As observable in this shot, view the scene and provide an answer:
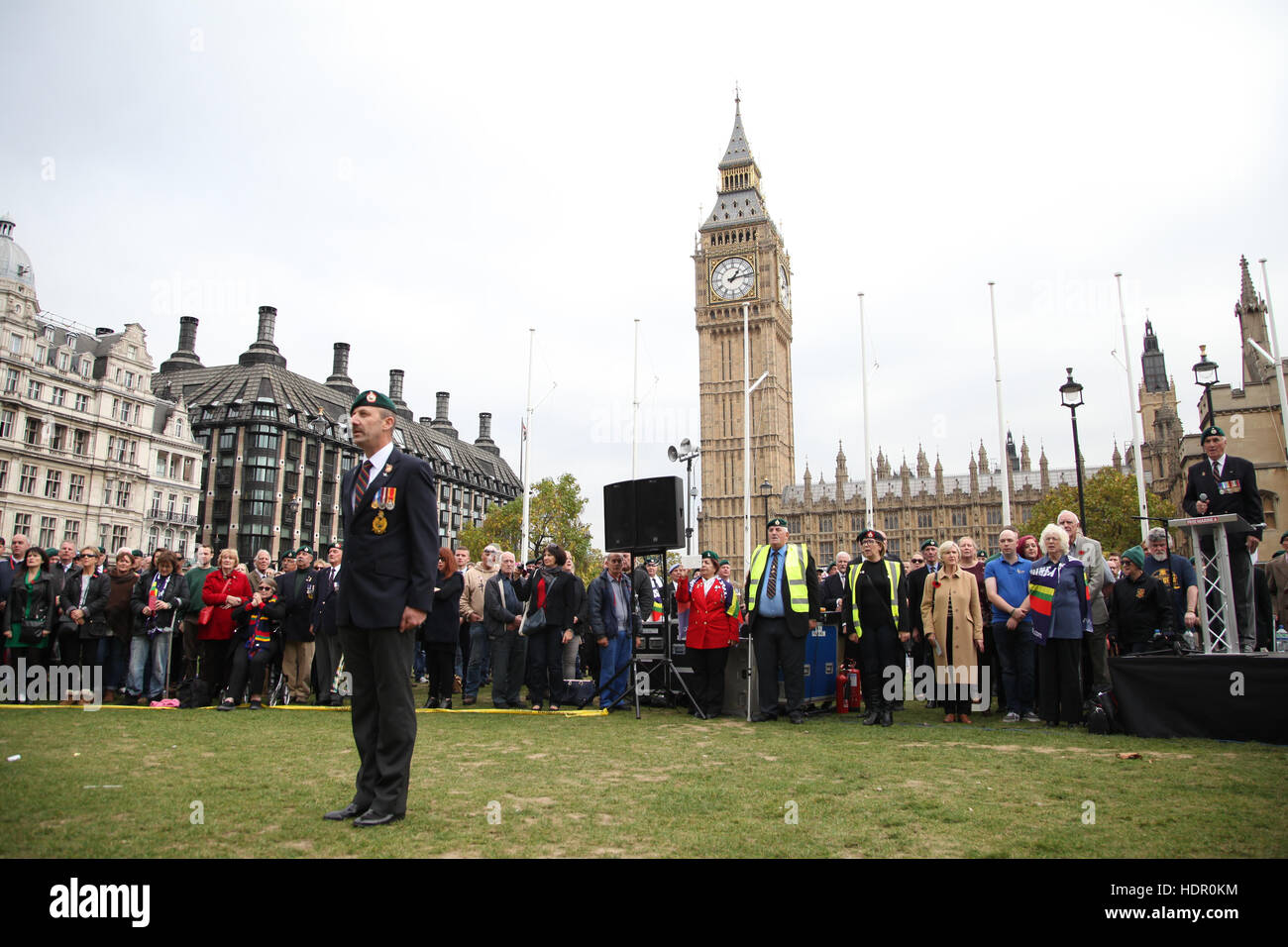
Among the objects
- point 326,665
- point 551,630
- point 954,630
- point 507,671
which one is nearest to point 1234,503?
point 954,630

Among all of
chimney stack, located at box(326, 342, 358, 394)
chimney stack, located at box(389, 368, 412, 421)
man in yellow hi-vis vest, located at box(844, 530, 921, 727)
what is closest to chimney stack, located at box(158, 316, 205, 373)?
chimney stack, located at box(326, 342, 358, 394)

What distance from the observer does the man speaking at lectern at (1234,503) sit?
865cm

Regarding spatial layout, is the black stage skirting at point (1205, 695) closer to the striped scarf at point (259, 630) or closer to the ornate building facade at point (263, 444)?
the striped scarf at point (259, 630)

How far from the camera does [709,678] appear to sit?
9570 mm

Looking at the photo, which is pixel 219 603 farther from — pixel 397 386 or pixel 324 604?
pixel 397 386

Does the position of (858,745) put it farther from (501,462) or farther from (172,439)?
(501,462)

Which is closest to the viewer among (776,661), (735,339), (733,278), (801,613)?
(801,613)

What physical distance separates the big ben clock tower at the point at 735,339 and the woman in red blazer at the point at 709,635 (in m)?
76.0

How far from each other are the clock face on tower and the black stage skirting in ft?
269

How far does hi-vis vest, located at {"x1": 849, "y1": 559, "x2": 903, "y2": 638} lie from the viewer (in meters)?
8.80

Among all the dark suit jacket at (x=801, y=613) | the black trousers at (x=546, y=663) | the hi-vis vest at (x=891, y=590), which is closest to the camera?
the dark suit jacket at (x=801, y=613)

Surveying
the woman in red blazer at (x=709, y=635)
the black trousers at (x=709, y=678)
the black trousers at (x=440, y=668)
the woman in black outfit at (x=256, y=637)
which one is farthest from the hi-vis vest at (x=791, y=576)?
the woman in black outfit at (x=256, y=637)

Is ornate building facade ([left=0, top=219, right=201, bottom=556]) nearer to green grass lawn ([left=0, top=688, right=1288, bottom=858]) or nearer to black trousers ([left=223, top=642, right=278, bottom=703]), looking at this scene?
black trousers ([left=223, top=642, right=278, bottom=703])

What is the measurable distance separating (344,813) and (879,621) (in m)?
6.41
